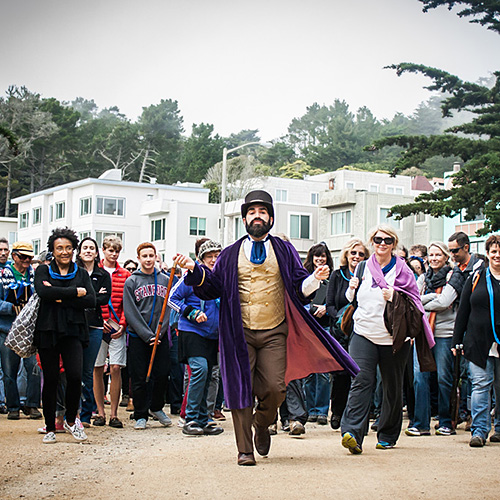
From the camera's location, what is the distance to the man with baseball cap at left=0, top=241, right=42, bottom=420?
475 inches

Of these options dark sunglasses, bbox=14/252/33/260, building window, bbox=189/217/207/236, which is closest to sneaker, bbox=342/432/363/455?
dark sunglasses, bbox=14/252/33/260

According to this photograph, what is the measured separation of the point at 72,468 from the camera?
8109 millimetres

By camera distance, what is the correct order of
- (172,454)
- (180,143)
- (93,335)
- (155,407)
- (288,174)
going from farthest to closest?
(180,143) → (288,174) → (155,407) → (93,335) → (172,454)

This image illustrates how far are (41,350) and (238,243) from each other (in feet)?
8.57

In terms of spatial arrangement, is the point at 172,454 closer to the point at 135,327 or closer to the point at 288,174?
the point at 135,327

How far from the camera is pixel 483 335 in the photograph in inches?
381

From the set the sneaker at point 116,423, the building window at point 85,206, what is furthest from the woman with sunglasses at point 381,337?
the building window at point 85,206

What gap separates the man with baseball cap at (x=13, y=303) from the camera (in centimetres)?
1205

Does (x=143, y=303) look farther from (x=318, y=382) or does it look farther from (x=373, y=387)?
(x=373, y=387)

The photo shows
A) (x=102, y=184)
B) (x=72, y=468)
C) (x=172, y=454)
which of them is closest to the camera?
(x=72, y=468)

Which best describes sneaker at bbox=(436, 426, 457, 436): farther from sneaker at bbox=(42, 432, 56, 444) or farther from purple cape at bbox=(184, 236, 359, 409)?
sneaker at bbox=(42, 432, 56, 444)

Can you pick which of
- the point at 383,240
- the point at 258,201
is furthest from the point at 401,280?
the point at 258,201

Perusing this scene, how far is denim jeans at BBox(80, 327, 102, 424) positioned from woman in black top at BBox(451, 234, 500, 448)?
418cm

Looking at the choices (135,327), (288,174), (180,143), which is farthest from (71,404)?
(180,143)
